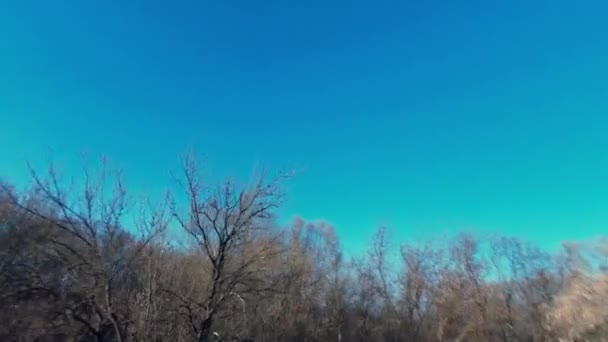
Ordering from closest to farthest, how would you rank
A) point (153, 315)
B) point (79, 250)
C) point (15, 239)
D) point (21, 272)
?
1. point (153, 315)
2. point (79, 250)
3. point (21, 272)
4. point (15, 239)

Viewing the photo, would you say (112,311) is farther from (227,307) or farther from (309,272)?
(309,272)

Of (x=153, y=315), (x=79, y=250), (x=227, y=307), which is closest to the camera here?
(x=153, y=315)

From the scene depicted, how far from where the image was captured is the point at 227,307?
1283 centimetres

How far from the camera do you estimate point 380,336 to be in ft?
101

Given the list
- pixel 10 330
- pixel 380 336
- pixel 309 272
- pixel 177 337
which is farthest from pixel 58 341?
pixel 380 336

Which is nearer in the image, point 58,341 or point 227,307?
point 227,307

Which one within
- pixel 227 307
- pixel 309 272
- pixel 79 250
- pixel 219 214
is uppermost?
pixel 309 272

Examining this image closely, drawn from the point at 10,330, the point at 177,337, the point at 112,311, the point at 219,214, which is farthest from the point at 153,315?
the point at 10,330

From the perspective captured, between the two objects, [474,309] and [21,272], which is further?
[474,309]

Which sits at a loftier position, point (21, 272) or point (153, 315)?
point (21, 272)

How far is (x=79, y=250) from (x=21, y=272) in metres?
5.26

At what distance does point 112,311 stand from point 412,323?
26.0 m

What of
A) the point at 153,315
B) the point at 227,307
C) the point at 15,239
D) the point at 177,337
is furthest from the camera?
the point at 15,239

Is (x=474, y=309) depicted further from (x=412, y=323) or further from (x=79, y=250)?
(x=79, y=250)
